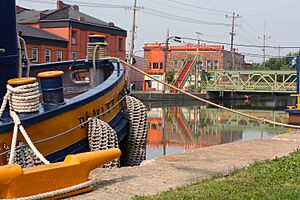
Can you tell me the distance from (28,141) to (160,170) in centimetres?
177

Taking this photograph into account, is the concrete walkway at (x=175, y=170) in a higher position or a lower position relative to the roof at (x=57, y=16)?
lower

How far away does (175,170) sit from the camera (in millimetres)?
5773

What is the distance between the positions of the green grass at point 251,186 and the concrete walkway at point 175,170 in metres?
0.27

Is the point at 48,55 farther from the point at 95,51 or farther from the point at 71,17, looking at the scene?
the point at 95,51

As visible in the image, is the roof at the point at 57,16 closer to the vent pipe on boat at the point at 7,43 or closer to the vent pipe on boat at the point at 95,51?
the vent pipe on boat at the point at 95,51

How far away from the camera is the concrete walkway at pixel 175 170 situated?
4.70 m

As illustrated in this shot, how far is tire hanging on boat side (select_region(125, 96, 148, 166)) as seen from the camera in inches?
352

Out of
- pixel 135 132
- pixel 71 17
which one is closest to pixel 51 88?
pixel 135 132

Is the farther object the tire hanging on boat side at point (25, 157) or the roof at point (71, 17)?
the roof at point (71, 17)

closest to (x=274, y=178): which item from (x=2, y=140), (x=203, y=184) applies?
(x=203, y=184)

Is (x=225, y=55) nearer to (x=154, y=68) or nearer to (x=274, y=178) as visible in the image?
(x=154, y=68)

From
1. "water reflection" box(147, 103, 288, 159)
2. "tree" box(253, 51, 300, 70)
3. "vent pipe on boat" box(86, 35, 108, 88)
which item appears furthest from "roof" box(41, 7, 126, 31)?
"tree" box(253, 51, 300, 70)

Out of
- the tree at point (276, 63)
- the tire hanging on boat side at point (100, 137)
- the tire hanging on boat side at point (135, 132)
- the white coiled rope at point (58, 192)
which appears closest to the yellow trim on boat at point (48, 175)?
the white coiled rope at point (58, 192)

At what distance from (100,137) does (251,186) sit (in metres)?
2.36
